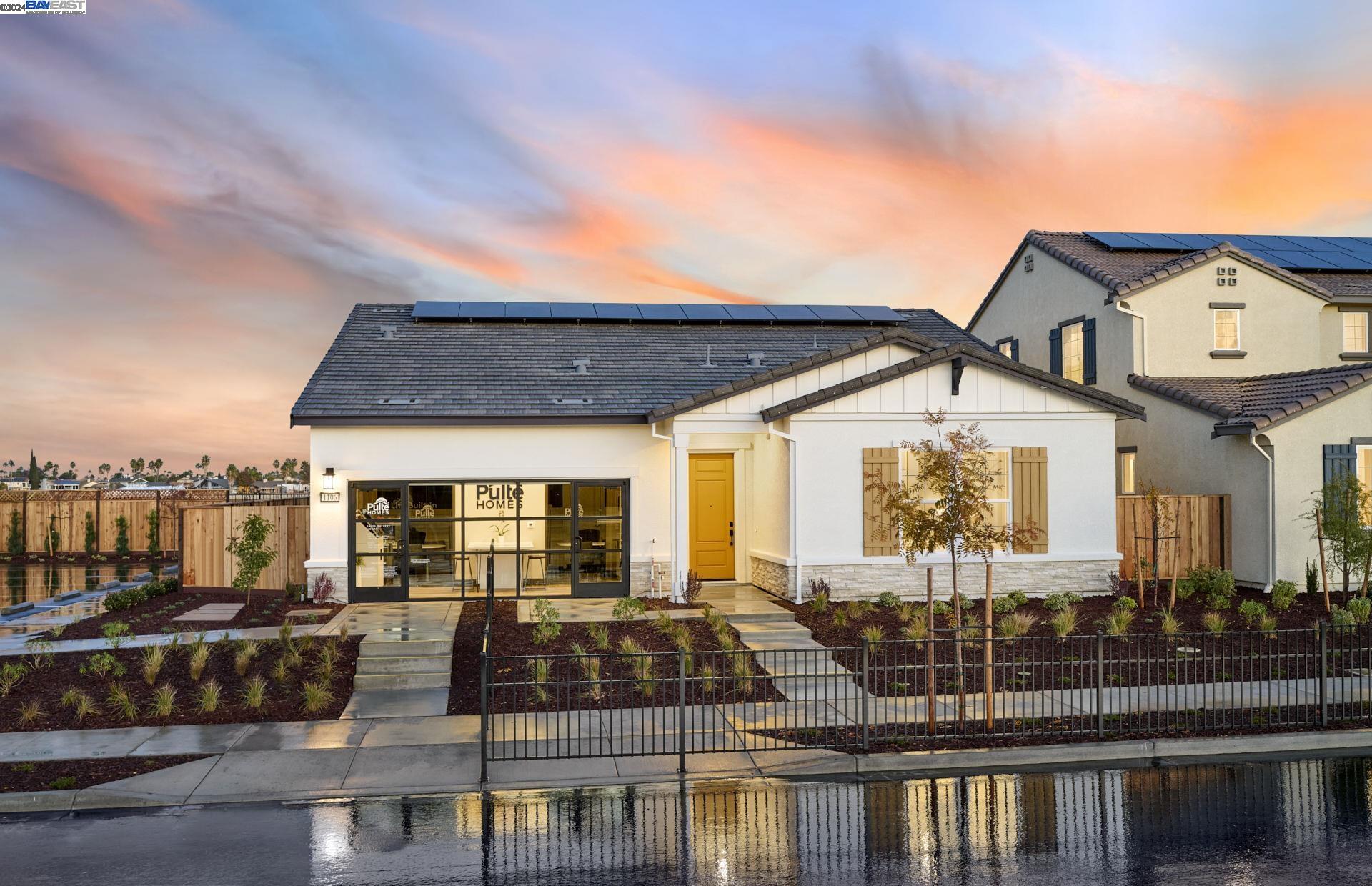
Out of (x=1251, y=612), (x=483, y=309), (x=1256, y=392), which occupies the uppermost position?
(x=483, y=309)

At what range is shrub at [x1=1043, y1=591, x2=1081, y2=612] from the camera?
658 inches

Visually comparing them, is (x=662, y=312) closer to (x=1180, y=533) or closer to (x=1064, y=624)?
(x=1180, y=533)

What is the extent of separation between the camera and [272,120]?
1983 centimetres

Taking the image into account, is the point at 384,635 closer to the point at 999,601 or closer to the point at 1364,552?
the point at 999,601

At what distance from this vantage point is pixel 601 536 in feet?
62.1

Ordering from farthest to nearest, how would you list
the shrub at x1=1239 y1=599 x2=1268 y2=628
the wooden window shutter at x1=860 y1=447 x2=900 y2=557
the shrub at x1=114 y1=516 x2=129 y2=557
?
the shrub at x1=114 y1=516 x2=129 y2=557
the wooden window shutter at x1=860 y1=447 x2=900 y2=557
the shrub at x1=1239 y1=599 x2=1268 y2=628

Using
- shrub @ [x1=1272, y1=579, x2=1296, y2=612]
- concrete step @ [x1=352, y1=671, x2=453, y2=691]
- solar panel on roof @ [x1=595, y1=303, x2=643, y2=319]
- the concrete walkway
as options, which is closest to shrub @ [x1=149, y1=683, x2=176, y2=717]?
the concrete walkway

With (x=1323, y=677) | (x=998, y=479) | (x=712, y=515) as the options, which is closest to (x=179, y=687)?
(x=712, y=515)

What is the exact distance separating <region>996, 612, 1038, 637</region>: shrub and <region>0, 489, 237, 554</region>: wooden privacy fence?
2773 centimetres

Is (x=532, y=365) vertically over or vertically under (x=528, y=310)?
under

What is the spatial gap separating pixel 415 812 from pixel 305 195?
18.8m

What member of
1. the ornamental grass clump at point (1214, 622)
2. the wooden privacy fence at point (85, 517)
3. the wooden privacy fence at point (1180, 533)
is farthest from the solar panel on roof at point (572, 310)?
the wooden privacy fence at point (85, 517)

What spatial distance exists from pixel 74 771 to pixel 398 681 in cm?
418

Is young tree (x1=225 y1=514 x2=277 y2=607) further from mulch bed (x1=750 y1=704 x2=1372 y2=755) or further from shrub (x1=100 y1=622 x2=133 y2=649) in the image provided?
mulch bed (x1=750 y1=704 x2=1372 y2=755)
